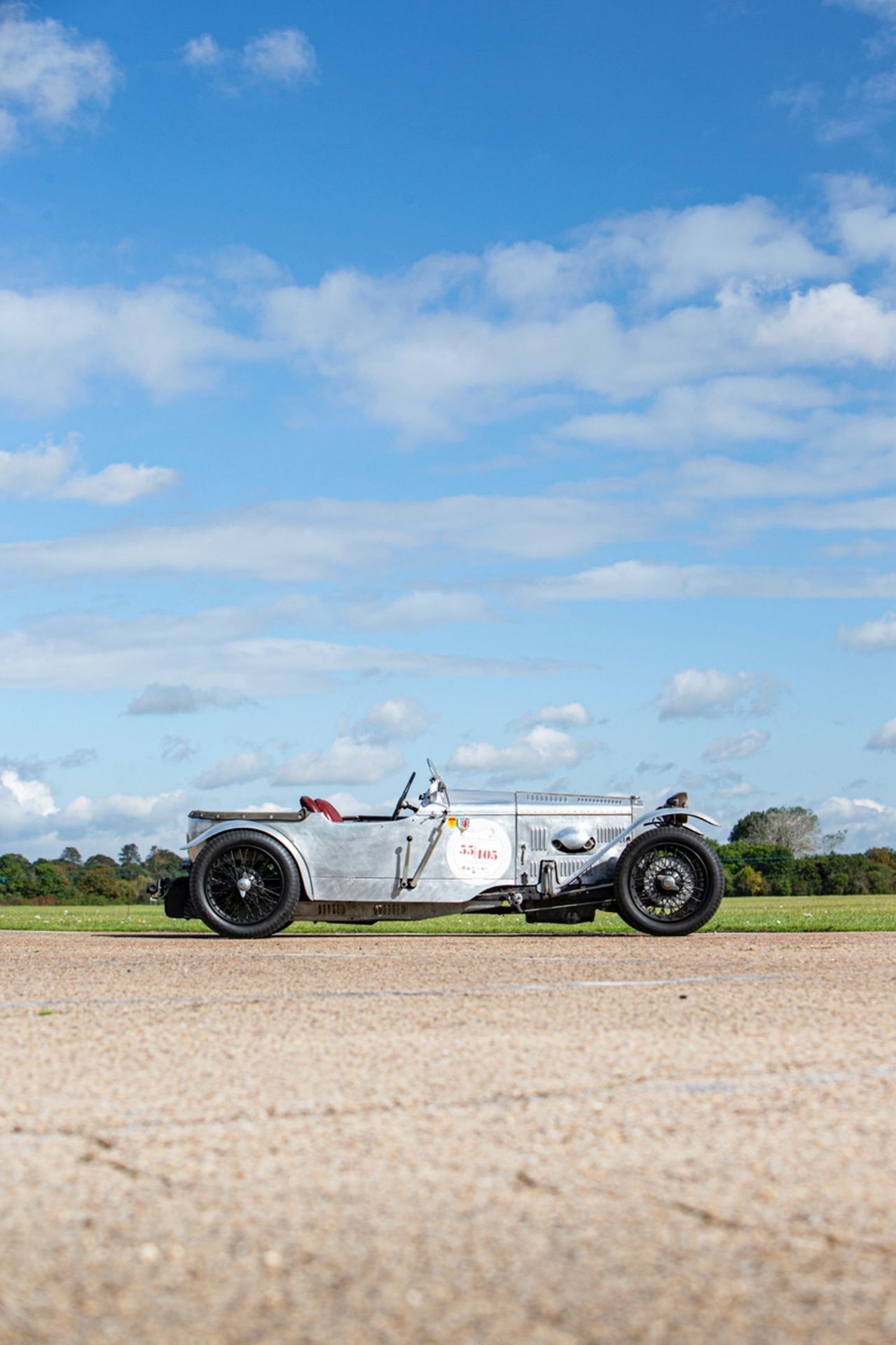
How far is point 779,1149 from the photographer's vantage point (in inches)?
147

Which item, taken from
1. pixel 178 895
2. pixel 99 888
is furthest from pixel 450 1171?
pixel 99 888

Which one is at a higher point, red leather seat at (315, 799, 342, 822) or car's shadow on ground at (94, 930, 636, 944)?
red leather seat at (315, 799, 342, 822)

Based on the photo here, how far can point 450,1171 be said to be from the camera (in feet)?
11.6

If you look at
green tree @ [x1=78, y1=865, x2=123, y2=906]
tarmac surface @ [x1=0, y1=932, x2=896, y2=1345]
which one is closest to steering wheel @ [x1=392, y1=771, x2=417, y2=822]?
tarmac surface @ [x1=0, y1=932, x2=896, y2=1345]

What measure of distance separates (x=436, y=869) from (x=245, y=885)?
169 cm

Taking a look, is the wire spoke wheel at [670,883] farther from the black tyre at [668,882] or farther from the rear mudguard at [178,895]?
the rear mudguard at [178,895]

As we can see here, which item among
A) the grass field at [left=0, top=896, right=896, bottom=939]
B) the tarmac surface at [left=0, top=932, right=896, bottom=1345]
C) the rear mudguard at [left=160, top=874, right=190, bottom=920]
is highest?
the rear mudguard at [left=160, top=874, right=190, bottom=920]

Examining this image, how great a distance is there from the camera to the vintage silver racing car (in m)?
11.7

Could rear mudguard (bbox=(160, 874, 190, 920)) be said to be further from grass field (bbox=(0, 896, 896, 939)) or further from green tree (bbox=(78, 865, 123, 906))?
green tree (bbox=(78, 865, 123, 906))

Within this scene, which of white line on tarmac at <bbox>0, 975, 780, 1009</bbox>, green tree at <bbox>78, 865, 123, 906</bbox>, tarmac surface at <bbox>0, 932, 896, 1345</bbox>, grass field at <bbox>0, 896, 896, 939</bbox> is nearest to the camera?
tarmac surface at <bbox>0, 932, 896, 1345</bbox>

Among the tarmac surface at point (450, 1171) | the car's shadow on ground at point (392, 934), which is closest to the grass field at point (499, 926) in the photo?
the car's shadow on ground at point (392, 934)

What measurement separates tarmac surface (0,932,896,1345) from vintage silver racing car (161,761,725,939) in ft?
15.7

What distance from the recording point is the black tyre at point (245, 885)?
462 inches

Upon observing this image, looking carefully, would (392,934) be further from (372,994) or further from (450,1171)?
(450,1171)
